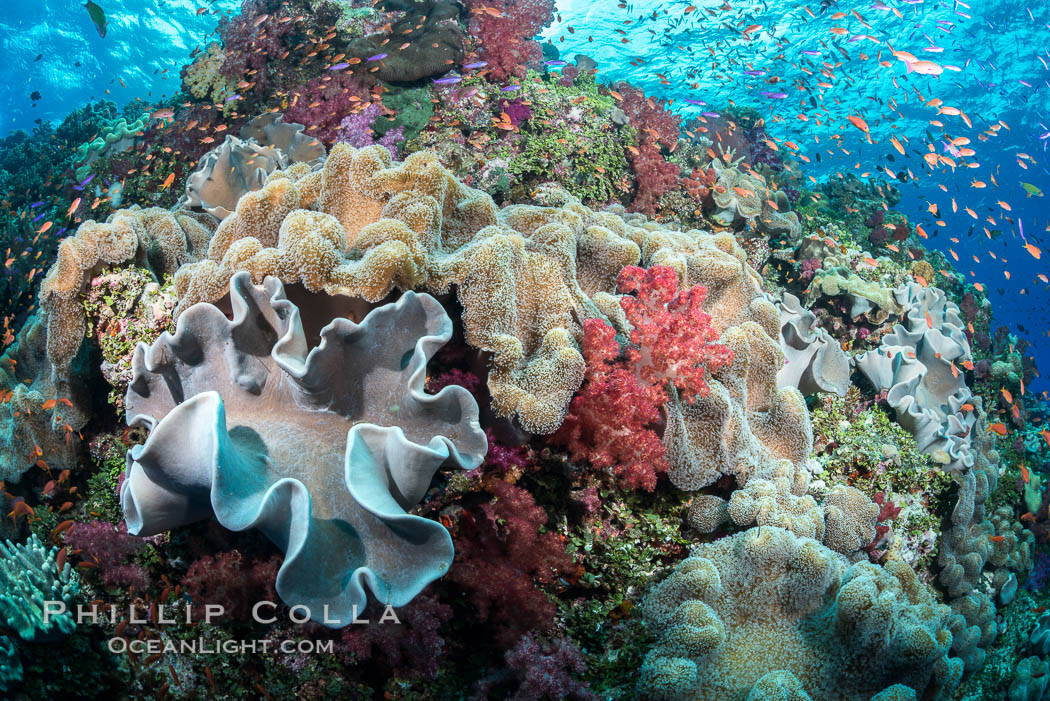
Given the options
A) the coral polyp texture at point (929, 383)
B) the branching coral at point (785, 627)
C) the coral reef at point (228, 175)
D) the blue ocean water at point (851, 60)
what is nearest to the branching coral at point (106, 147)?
the coral reef at point (228, 175)

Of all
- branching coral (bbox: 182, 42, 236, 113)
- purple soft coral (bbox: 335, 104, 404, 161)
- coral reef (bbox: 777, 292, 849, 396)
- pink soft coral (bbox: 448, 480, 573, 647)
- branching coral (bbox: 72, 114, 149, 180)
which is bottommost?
coral reef (bbox: 777, 292, 849, 396)

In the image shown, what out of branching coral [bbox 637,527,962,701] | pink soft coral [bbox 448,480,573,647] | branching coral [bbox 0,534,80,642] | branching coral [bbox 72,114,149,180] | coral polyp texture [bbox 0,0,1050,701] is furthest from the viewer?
branching coral [bbox 72,114,149,180]

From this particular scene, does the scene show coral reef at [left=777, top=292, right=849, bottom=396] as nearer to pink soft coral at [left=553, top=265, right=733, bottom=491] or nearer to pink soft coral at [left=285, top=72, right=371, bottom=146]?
pink soft coral at [left=553, top=265, right=733, bottom=491]

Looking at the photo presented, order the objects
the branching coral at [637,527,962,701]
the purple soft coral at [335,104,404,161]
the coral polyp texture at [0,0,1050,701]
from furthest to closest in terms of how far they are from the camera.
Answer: the purple soft coral at [335,104,404,161]
the branching coral at [637,527,962,701]
the coral polyp texture at [0,0,1050,701]

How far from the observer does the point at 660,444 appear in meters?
3.25

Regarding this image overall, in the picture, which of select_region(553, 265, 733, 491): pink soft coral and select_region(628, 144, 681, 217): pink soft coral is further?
select_region(628, 144, 681, 217): pink soft coral

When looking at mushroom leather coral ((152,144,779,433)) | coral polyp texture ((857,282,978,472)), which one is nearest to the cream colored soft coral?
mushroom leather coral ((152,144,779,433))

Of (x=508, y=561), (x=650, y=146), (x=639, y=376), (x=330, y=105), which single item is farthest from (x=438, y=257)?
(x=650, y=146)

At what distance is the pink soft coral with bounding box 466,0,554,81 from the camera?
8188 mm

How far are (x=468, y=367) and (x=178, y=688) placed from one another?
2.48 m

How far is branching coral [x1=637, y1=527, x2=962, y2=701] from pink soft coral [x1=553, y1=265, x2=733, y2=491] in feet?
2.27

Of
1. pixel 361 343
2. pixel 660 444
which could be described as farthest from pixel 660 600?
pixel 361 343

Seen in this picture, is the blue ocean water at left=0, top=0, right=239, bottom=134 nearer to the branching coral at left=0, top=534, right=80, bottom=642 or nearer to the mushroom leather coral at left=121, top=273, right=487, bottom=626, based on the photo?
the branching coral at left=0, top=534, right=80, bottom=642

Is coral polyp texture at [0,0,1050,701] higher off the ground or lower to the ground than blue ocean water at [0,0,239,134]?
lower
